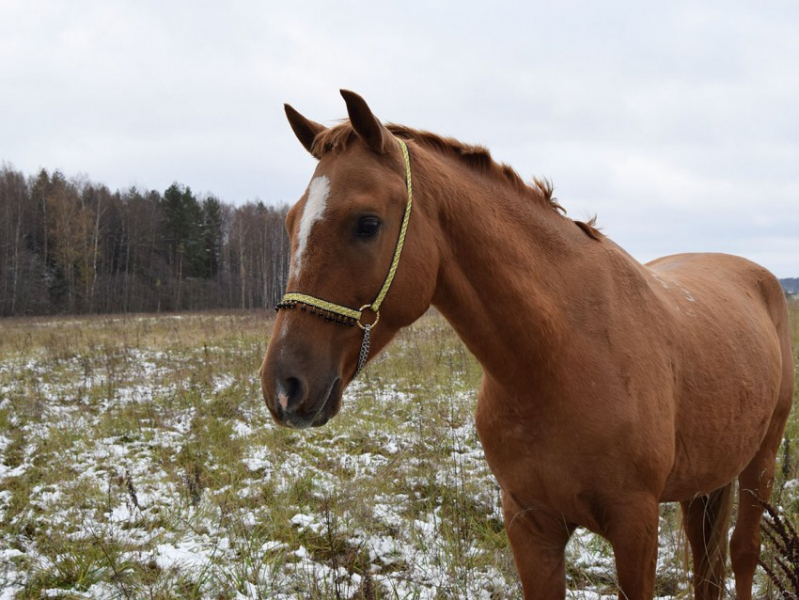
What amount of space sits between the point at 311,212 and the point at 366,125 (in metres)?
0.38

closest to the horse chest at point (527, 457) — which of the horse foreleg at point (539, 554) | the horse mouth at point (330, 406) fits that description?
the horse foreleg at point (539, 554)

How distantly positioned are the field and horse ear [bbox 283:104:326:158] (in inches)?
77.4

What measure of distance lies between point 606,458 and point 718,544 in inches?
69.4

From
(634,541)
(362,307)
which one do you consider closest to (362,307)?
(362,307)

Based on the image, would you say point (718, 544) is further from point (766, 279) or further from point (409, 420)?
point (409, 420)

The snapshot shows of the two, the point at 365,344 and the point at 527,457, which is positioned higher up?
the point at 365,344

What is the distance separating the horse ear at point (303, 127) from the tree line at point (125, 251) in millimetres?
30095

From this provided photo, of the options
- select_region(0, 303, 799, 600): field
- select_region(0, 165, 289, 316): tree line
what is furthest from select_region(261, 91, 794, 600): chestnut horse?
select_region(0, 165, 289, 316): tree line

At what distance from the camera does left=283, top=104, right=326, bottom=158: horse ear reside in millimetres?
2174

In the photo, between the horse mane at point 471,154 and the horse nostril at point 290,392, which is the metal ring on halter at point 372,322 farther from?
the horse mane at point 471,154

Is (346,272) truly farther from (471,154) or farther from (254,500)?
(254,500)

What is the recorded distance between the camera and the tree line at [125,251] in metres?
34.4

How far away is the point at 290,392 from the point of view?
1.57m

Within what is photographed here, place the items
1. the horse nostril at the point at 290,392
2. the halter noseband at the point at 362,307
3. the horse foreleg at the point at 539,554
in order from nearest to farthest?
the horse nostril at the point at 290,392 < the halter noseband at the point at 362,307 < the horse foreleg at the point at 539,554
